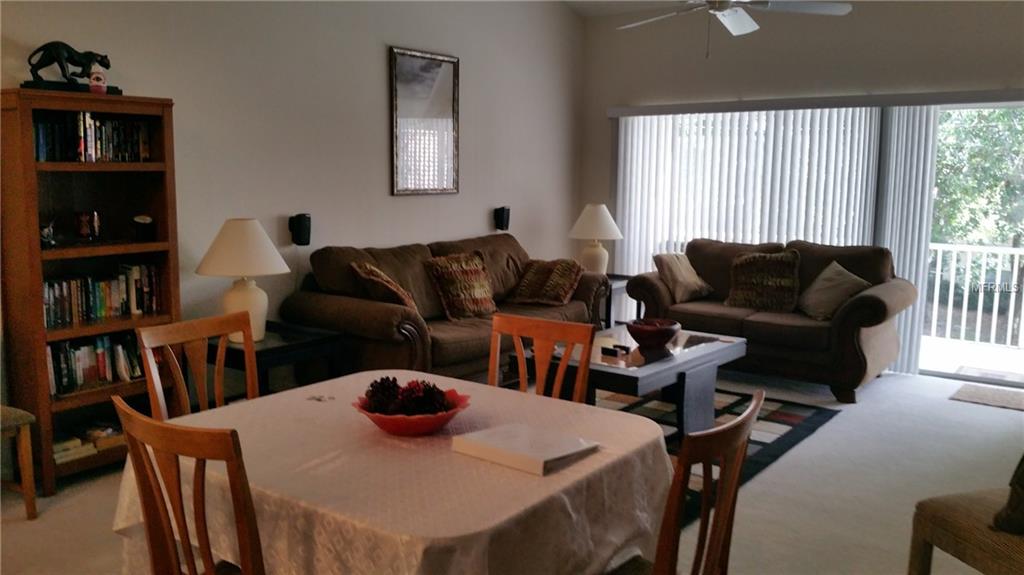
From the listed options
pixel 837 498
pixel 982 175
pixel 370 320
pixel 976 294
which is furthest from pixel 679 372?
pixel 976 294

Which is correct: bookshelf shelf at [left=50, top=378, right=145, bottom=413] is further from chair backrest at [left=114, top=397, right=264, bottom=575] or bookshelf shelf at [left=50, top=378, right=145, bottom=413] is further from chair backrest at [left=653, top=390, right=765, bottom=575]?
chair backrest at [left=653, top=390, right=765, bottom=575]

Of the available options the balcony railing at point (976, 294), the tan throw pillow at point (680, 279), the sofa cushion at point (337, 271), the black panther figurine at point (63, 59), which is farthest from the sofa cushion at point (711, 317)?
the black panther figurine at point (63, 59)

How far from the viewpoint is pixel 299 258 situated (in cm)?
496

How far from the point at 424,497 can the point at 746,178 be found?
516 centimetres

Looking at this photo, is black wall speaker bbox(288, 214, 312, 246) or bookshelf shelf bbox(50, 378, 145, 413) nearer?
bookshelf shelf bbox(50, 378, 145, 413)

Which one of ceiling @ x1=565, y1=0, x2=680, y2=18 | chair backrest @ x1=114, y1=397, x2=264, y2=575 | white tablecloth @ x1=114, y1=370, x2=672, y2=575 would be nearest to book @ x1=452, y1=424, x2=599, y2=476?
white tablecloth @ x1=114, y1=370, x2=672, y2=575

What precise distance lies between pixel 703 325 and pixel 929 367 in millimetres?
1773

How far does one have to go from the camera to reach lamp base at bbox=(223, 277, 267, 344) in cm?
412

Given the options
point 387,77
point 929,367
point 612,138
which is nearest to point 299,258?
point 387,77

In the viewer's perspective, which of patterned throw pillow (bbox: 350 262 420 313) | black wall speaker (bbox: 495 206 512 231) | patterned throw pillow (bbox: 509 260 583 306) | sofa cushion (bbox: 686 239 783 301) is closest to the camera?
patterned throw pillow (bbox: 350 262 420 313)

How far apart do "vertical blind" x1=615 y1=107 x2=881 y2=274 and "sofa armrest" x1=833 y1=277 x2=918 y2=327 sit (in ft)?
2.91

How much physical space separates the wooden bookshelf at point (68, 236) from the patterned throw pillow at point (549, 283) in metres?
2.48

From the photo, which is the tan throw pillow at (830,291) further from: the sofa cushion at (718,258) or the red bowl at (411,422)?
the red bowl at (411,422)

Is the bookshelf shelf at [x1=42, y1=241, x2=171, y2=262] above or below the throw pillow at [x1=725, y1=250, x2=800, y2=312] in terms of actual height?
above
